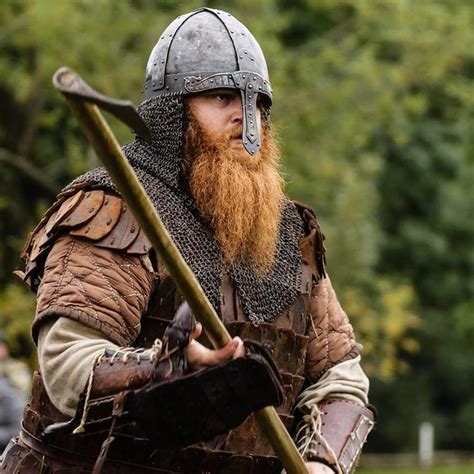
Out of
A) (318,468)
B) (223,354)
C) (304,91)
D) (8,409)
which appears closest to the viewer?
(223,354)

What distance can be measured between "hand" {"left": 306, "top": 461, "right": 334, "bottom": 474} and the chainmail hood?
0.45 metres

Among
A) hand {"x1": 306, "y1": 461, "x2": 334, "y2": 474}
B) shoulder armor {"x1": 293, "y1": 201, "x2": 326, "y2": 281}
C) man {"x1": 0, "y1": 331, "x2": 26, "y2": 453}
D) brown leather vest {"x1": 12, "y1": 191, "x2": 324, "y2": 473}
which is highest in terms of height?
shoulder armor {"x1": 293, "y1": 201, "x2": 326, "y2": 281}

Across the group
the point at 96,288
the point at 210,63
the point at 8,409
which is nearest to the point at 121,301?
the point at 96,288

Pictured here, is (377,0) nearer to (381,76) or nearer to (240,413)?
(381,76)

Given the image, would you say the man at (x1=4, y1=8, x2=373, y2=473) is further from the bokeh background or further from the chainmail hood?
the bokeh background

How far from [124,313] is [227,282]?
433 millimetres

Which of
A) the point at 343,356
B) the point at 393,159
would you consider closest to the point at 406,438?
the point at 393,159

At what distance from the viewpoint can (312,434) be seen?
476 cm

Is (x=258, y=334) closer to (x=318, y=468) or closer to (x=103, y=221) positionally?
(x=318, y=468)

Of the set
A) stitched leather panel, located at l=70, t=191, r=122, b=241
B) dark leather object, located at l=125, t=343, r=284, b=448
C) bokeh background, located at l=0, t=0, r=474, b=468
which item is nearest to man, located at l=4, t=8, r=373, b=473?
stitched leather panel, located at l=70, t=191, r=122, b=241

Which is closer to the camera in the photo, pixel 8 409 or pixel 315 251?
pixel 315 251

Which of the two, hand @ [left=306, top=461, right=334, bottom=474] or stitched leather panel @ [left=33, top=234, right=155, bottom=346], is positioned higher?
stitched leather panel @ [left=33, top=234, right=155, bottom=346]

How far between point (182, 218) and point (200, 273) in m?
0.19

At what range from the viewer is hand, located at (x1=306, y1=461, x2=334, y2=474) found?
15.1ft
